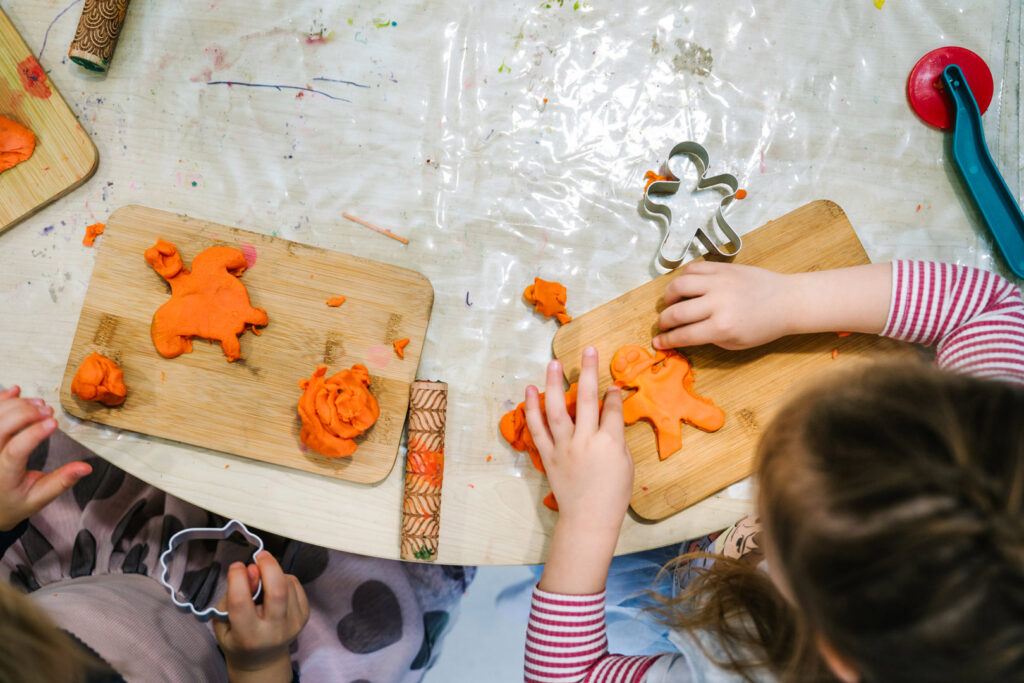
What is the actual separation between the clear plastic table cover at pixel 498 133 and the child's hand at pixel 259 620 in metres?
0.38

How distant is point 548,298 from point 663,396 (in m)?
0.22

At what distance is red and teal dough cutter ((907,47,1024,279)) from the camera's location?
3.22 feet

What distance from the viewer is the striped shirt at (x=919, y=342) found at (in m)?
0.83

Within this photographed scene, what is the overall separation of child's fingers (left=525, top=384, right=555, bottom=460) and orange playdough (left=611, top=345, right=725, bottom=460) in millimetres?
119

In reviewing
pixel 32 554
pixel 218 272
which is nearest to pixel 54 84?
pixel 218 272

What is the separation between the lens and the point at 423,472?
883 mm

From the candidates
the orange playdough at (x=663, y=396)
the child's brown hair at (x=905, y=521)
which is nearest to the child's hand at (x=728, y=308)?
→ the orange playdough at (x=663, y=396)

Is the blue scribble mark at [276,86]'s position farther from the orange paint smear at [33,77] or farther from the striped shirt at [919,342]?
the striped shirt at [919,342]

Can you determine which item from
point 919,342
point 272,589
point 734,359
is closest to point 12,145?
point 272,589

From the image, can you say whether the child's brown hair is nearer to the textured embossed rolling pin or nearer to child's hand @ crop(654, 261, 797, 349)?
child's hand @ crop(654, 261, 797, 349)

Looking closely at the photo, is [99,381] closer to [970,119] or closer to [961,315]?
[961,315]

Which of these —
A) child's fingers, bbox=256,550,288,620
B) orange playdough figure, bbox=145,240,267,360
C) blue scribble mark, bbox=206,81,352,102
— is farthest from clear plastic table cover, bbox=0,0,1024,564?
child's fingers, bbox=256,550,288,620

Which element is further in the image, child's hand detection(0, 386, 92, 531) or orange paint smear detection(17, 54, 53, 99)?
orange paint smear detection(17, 54, 53, 99)

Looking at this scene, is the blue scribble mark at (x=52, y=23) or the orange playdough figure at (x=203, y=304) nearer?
the orange playdough figure at (x=203, y=304)
